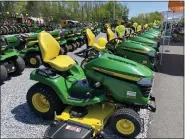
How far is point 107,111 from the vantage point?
9.42 ft

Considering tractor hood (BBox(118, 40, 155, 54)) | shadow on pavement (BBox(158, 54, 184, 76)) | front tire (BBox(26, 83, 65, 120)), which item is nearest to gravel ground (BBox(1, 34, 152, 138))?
front tire (BBox(26, 83, 65, 120))

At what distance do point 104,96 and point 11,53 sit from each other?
2.82 m

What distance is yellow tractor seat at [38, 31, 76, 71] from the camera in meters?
3.09

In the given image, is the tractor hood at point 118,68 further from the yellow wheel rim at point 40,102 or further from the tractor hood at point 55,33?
the tractor hood at point 55,33

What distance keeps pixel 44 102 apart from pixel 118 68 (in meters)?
1.10

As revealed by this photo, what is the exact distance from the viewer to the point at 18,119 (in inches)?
118

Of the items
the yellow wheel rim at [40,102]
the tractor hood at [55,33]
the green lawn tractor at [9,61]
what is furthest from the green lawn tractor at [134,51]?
the tractor hood at [55,33]

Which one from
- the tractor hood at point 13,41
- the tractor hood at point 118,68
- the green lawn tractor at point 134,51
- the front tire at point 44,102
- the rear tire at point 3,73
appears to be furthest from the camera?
the tractor hood at point 13,41

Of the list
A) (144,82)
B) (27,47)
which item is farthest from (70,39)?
(144,82)

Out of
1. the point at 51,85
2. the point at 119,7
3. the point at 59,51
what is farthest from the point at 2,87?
the point at 119,7

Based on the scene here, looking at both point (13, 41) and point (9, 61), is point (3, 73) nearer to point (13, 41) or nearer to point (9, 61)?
point (9, 61)

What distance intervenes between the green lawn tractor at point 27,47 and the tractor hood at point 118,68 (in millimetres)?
3204

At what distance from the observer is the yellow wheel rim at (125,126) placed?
2.65 m

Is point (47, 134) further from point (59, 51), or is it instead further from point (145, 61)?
point (145, 61)
